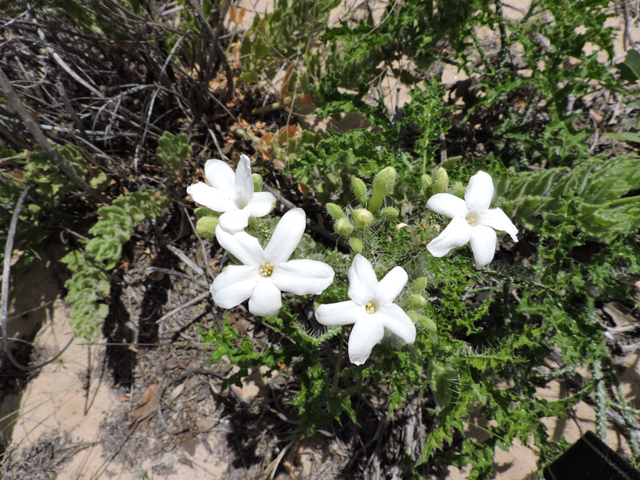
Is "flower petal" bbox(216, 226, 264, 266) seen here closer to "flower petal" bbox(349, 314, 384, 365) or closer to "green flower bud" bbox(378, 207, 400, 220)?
"flower petal" bbox(349, 314, 384, 365)

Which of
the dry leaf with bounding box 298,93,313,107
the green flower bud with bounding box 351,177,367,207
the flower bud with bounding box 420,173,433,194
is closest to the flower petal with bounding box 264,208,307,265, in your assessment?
the green flower bud with bounding box 351,177,367,207

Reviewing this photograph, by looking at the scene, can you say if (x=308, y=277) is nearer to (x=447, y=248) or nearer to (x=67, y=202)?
(x=447, y=248)

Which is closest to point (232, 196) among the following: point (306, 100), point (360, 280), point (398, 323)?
point (360, 280)

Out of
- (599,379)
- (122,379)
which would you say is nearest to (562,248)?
(599,379)

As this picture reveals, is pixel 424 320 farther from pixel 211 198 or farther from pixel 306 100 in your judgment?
pixel 306 100

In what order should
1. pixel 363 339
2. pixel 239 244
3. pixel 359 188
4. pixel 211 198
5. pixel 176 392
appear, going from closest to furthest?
pixel 363 339 → pixel 239 244 → pixel 211 198 → pixel 359 188 → pixel 176 392

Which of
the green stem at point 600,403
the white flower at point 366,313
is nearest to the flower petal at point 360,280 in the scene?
the white flower at point 366,313
